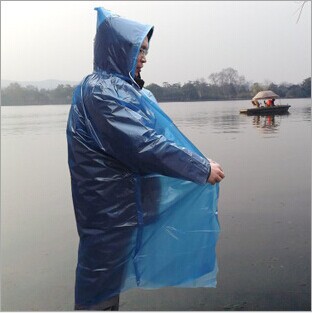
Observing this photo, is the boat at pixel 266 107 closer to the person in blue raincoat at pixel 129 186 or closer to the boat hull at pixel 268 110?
the boat hull at pixel 268 110

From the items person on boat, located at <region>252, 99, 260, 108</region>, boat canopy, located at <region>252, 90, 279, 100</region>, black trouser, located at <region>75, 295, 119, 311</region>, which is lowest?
black trouser, located at <region>75, 295, 119, 311</region>

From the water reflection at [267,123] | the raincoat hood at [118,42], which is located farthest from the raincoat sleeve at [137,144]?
the water reflection at [267,123]

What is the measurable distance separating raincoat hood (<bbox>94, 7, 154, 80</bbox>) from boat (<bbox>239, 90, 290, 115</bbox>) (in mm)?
1668

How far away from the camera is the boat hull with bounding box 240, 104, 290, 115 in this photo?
3171mm

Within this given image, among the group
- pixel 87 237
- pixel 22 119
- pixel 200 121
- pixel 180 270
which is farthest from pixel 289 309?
pixel 22 119

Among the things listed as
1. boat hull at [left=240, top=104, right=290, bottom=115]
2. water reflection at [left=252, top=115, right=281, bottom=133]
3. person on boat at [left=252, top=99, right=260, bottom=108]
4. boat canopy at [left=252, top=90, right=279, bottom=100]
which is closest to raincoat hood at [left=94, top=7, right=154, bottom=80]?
boat canopy at [left=252, top=90, right=279, bottom=100]

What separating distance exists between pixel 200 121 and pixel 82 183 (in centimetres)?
252

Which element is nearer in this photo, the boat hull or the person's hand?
the person's hand

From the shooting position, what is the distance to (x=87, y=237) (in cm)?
138

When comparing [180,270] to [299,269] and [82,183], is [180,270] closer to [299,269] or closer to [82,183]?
[82,183]

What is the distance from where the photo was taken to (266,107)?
3166 mm

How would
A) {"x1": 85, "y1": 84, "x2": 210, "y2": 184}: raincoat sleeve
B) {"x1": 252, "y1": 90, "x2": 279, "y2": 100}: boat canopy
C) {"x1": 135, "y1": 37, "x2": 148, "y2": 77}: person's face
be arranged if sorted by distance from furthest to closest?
{"x1": 252, "y1": 90, "x2": 279, "y2": 100}: boat canopy < {"x1": 135, "y1": 37, "x2": 148, "y2": 77}: person's face < {"x1": 85, "y1": 84, "x2": 210, "y2": 184}: raincoat sleeve

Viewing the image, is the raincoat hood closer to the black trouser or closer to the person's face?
the person's face

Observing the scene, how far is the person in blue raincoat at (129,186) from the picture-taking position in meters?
1.24
